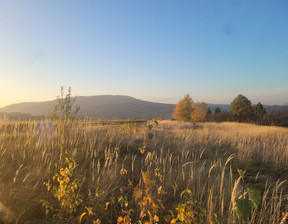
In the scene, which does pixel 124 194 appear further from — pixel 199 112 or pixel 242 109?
pixel 199 112

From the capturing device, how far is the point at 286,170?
412cm

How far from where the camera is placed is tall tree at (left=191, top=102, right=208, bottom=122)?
1131 inches

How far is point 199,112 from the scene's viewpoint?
96.7 ft

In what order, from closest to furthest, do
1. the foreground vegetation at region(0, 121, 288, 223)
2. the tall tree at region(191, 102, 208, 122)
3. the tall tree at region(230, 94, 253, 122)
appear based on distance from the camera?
the foreground vegetation at region(0, 121, 288, 223)
the tall tree at region(230, 94, 253, 122)
the tall tree at region(191, 102, 208, 122)

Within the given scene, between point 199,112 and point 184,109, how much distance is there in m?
2.59

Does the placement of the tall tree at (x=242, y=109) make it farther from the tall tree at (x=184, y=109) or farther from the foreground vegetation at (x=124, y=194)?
the foreground vegetation at (x=124, y=194)

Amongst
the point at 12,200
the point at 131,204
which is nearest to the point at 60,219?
the point at 12,200

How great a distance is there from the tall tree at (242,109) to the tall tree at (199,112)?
4.93 meters

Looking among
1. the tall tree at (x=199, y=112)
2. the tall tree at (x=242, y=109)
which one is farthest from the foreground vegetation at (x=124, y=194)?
the tall tree at (x=199, y=112)

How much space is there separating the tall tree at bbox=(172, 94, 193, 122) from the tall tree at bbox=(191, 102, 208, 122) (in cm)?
88

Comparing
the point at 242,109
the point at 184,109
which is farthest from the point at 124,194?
the point at 184,109

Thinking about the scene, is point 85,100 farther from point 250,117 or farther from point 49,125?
point 49,125

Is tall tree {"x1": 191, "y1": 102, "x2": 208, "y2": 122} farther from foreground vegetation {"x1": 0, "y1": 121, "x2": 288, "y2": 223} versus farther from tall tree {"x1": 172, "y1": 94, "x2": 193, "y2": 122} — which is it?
foreground vegetation {"x1": 0, "y1": 121, "x2": 288, "y2": 223}

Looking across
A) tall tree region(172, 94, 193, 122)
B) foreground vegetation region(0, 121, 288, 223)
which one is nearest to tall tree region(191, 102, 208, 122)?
tall tree region(172, 94, 193, 122)
